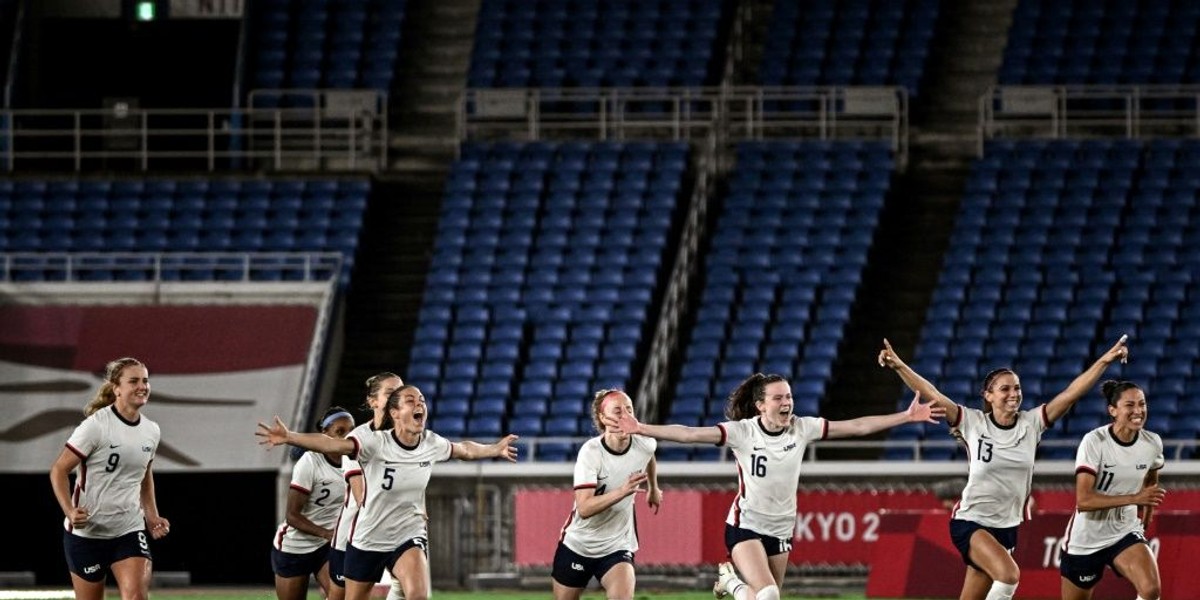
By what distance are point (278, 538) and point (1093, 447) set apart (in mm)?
6316

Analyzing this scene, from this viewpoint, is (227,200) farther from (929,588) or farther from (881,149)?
(929,588)

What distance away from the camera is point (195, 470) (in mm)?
29328

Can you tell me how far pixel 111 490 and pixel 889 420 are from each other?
17.9 ft

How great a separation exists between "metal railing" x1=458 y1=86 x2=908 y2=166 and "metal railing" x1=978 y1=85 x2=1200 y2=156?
1.53 m

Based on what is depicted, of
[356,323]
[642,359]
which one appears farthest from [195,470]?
[642,359]

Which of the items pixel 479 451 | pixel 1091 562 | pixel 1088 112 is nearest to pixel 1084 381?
pixel 1091 562

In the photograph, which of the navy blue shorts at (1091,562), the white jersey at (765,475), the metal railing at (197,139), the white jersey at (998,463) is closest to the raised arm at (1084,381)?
the white jersey at (998,463)

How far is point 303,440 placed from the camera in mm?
14586

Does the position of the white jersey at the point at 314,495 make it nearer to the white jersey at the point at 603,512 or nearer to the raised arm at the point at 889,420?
the white jersey at the point at 603,512

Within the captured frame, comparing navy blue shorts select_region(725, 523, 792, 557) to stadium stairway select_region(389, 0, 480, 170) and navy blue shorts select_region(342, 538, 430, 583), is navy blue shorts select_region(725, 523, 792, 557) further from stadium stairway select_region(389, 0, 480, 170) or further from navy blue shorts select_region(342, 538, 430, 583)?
stadium stairway select_region(389, 0, 480, 170)

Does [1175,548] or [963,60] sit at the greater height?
[963,60]

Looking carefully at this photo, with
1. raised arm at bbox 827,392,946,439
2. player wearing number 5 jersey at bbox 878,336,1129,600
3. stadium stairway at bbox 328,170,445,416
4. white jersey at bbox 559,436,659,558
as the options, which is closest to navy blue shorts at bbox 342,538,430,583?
white jersey at bbox 559,436,659,558

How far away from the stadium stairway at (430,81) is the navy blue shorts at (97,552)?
19995 mm

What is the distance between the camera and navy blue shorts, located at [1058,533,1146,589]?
16266 mm
